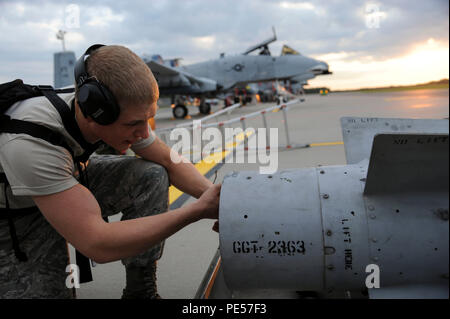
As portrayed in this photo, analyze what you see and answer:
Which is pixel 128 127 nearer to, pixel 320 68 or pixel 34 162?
pixel 34 162

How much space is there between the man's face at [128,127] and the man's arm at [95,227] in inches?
9.4

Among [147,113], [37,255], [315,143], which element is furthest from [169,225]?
[315,143]

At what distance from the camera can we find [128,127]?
148 centimetres

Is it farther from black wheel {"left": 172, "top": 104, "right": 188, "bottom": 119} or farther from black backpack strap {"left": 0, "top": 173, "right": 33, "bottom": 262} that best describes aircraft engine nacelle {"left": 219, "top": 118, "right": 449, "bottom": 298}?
black wheel {"left": 172, "top": 104, "right": 188, "bottom": 119}

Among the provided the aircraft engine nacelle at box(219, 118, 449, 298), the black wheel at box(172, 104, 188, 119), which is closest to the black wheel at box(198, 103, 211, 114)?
the black wheel at box(172, 104, 188, 119)

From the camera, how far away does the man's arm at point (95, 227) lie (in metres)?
1.38

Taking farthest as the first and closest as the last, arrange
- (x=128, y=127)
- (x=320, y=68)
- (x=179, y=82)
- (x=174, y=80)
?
1. (x=320, y=68)
2. (x=179, y=82)
3. (x=174, y=80)
4. (x=128, y=127)

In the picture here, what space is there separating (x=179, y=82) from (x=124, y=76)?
15.5 metres

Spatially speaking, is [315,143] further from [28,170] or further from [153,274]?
[28,170]

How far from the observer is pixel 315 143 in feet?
23.4

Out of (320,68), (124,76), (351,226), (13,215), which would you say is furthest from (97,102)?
(320,68)

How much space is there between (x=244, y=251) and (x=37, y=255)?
97 cm

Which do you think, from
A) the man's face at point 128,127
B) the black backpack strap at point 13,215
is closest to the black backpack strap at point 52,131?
the black backpack strap at point 13,215

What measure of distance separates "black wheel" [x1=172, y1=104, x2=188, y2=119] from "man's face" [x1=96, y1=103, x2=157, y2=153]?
16.0m
